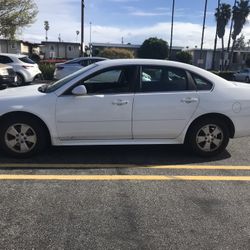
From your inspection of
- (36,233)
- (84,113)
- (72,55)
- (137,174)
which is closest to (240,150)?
(137,174)

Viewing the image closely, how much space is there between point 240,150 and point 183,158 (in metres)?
1.24

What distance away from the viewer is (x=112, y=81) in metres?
6.42

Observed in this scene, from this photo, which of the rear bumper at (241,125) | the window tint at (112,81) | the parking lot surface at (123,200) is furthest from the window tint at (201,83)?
the parking lot surface at (123,200)

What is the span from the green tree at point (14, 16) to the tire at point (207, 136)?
2773cm

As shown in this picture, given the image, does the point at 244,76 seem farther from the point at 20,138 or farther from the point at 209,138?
the point at 20,138

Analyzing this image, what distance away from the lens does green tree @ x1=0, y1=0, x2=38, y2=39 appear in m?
31.2

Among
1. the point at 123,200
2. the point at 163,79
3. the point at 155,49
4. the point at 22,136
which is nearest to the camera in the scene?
the point at 123,200

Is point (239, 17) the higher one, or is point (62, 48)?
point (239, 17)

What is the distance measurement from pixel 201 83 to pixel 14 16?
27679 millimetres

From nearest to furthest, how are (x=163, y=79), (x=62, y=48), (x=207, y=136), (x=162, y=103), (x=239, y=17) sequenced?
(x=162, y=103), (x=163, y=79), (x=207, y=136), (x=239, y=17), (x=62, y=48)

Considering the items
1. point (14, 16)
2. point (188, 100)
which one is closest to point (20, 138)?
point (188, 100)

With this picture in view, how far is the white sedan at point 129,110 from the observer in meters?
5.99


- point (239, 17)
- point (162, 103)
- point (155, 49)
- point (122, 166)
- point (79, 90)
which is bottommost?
point (122, 166)

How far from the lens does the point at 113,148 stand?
6848 mm
